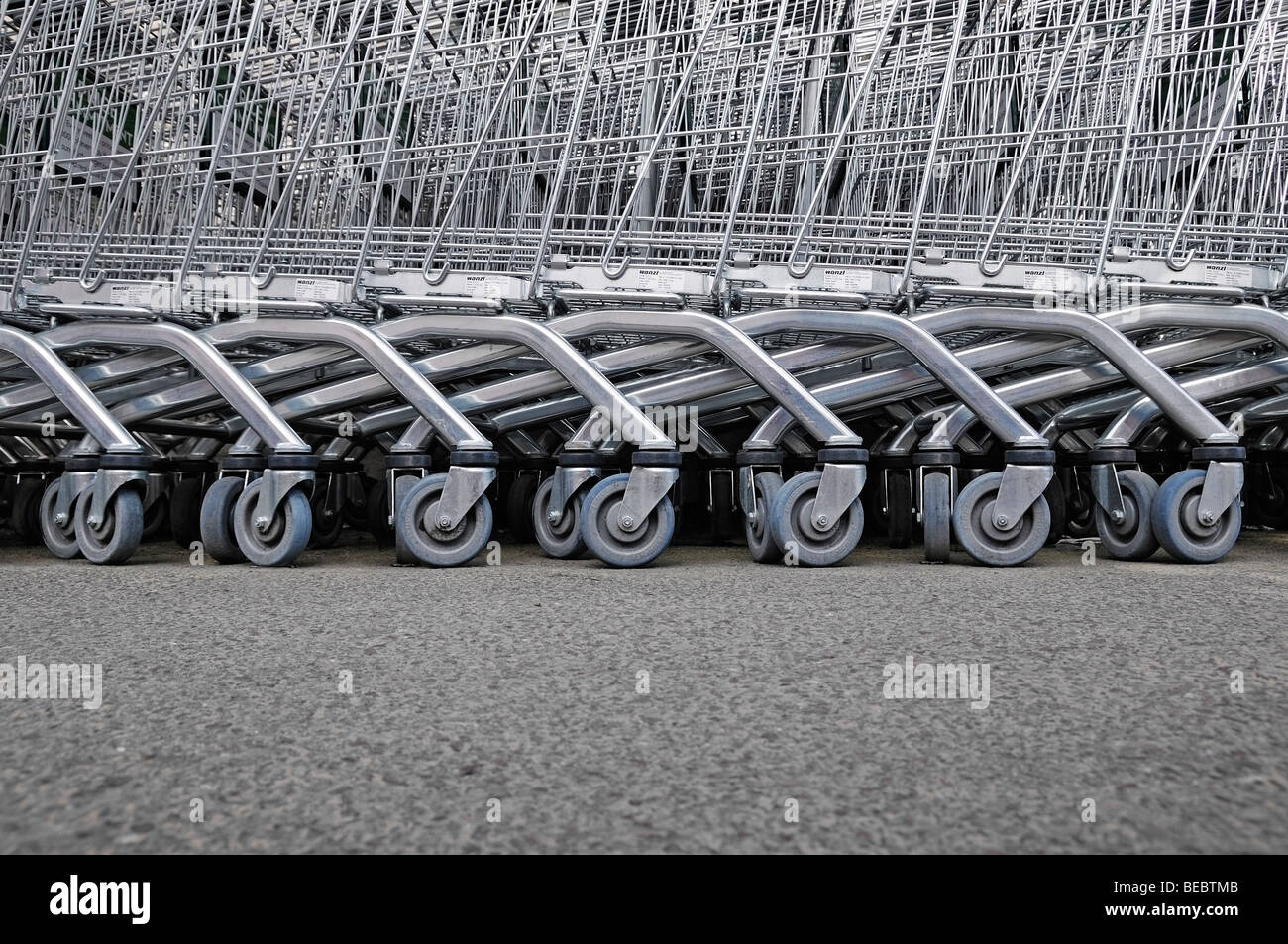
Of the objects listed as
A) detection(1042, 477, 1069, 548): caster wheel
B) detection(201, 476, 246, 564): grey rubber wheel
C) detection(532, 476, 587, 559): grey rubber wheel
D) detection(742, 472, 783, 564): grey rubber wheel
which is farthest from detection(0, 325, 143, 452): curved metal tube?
detection(1042, 477, 1069, 548): caster wheel

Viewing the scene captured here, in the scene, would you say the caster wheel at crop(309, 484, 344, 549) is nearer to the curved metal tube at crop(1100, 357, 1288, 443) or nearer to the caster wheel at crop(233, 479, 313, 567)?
the caster wheel at crop(233, 479, 313, 567)

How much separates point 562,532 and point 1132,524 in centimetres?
186

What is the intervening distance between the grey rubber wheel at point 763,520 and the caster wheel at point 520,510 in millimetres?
1105

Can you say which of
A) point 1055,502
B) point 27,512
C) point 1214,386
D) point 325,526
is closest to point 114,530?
point 325,526

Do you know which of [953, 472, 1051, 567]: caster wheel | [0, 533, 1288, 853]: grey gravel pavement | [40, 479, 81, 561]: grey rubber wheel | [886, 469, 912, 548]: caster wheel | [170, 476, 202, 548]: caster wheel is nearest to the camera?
[0, 533, 1288, 853]: grey gravel pavement

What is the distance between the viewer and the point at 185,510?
3477 mm

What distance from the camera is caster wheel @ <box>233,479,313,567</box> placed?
9.37 ft

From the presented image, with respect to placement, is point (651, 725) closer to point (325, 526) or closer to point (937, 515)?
point (937, 515)

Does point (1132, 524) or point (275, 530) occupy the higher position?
point (1132, 524)

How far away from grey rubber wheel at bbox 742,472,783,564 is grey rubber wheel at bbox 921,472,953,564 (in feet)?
1.54
